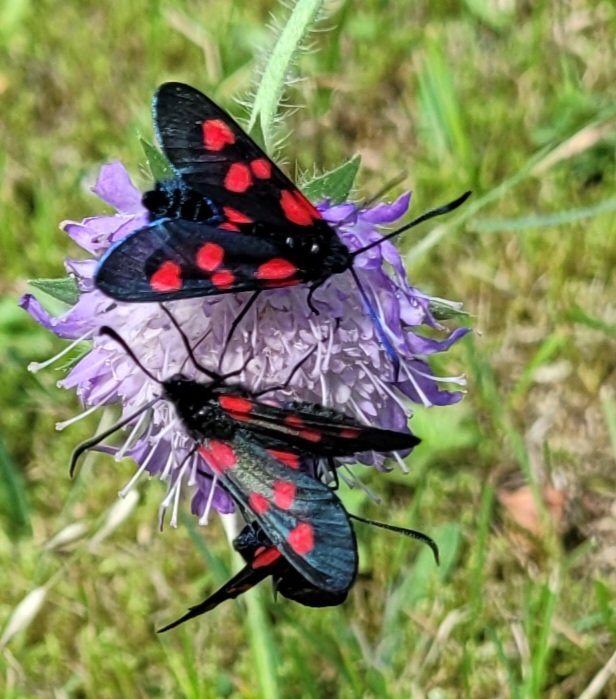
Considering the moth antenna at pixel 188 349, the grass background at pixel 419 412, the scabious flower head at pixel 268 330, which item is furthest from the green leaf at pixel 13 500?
the moth antenna at pixel 188 349

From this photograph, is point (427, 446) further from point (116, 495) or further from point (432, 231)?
point (116, 495)

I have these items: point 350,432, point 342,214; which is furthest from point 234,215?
point 350,432

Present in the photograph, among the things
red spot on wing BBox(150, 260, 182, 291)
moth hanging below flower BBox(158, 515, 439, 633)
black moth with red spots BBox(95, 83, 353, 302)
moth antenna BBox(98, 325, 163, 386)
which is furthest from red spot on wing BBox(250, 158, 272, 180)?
moth hanging below flower BBox(158, 515, 439, 633)

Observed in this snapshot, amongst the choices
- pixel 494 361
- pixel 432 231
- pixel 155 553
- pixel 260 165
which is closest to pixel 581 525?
pixel 494 361

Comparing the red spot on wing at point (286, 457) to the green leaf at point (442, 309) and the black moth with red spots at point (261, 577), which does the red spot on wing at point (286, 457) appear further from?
the green leaf at point (442, 309)

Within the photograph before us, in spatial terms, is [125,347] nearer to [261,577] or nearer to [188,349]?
[188,349]

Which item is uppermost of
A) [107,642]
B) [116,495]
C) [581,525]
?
[116,495]
